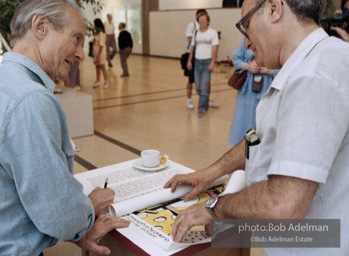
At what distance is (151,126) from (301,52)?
177 inches

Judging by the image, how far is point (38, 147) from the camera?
0.99 metres

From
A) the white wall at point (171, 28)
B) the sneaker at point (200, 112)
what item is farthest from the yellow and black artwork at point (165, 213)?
the white wall at point (171, 28)

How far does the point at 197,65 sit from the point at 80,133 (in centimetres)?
233

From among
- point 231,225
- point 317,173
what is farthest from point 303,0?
point 231,225

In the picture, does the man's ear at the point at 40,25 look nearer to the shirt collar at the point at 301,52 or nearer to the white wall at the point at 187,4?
the shirt collar at the point at 301,52

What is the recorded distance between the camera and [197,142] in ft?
15.6

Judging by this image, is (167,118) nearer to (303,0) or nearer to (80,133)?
(80,133)

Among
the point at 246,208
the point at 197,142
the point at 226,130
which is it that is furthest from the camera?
the point at 226,130

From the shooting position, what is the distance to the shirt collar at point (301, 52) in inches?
39.7

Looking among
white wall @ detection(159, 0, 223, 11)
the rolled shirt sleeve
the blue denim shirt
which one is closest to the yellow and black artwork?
the blue denim shirt

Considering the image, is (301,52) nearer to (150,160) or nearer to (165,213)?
(165,213)

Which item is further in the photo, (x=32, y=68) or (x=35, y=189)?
(x=32, y=68)

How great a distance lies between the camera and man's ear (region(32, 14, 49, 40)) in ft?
3.86

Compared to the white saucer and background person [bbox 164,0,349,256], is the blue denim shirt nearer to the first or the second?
background person [bbox 164,0,349,256]
